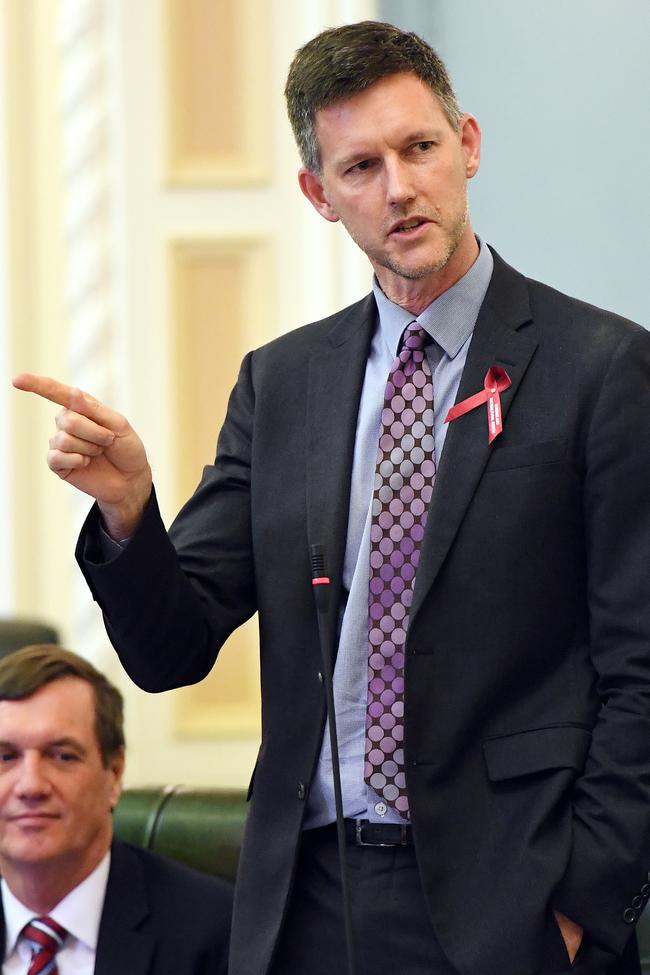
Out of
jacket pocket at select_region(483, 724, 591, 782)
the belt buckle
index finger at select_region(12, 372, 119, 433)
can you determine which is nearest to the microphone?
the belt buckle

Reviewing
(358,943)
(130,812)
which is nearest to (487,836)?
(358,943)

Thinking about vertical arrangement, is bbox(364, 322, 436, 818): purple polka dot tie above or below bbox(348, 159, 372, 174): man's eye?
below

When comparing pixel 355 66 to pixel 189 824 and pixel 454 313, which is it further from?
pixel 189 824

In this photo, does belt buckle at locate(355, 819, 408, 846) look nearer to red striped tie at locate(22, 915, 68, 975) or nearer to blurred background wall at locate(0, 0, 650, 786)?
red striped tie at locate(22, 915, 68, 975)

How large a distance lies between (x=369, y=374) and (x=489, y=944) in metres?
0.67

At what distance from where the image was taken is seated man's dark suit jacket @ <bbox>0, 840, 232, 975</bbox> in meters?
2.58

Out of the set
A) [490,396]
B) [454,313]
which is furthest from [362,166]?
[490,396]

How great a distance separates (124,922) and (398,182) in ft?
4.99

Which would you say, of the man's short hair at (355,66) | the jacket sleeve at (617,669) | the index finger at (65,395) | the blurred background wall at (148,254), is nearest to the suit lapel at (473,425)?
the jacket sleeve at (617,669)

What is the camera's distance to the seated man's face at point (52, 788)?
8.88 feet

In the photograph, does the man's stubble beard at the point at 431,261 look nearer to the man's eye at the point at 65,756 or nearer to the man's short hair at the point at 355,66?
the man's short hair at the point at 355,66

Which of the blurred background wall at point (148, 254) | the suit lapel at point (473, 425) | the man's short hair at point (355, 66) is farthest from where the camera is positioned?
the blurred background wall at point (148, 254)

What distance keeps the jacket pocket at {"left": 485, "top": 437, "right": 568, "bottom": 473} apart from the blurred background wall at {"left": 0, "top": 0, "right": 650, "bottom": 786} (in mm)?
1873

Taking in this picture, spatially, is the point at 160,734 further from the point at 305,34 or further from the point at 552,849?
the point at 552,849
